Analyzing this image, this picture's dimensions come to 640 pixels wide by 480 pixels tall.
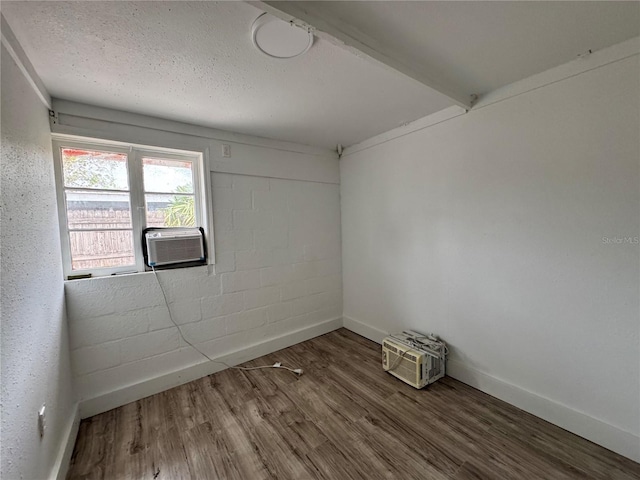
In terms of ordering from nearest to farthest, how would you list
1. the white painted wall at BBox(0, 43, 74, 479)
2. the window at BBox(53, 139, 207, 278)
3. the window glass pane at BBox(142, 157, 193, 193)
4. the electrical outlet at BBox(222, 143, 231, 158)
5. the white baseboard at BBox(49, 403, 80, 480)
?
the white painted wall at BBox(0, 43, 74, 479) → the white baseboard at BBox(49, 403, 80, 480) → the window at BBox(53, 139, 207, 278) → the window glass pane at BBox(142, 157, 193, 193) → the electrical outlet at BBox(222, 143, 231, 158)

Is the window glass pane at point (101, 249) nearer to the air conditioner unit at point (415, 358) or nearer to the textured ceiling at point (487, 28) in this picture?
the textured ceiling at point (487, 28)

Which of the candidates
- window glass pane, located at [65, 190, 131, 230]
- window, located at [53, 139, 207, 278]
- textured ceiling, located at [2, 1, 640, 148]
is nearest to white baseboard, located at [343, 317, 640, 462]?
textured ceiling, located at [2, 1, 640, 148]

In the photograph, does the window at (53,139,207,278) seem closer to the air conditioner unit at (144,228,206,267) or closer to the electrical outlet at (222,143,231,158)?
the air conditioner unit at (144,228,206,267)

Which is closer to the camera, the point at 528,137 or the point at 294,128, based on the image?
the point at 528,137

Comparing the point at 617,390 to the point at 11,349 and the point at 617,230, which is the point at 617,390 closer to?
the point at 617,230

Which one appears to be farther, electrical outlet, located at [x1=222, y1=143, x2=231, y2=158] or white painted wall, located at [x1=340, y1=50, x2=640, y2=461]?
electrical outlet, located at [x1=222, y1=143, x2=231, y2=158]

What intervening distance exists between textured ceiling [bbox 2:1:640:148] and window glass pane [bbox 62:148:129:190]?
0.38m

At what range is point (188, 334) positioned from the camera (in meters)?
2.31

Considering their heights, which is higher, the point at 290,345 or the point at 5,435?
the point at 5,435

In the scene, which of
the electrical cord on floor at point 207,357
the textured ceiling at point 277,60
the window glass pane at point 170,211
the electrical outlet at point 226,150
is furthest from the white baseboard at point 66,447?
the electrical outlet at point 226,150

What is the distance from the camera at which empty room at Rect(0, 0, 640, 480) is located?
121 cm

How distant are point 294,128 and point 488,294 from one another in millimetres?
2230

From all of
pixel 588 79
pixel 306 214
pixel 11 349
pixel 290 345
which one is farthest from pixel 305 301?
pixel 588 79

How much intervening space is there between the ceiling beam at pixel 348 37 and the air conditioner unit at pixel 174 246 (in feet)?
5.89
